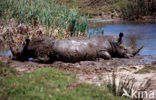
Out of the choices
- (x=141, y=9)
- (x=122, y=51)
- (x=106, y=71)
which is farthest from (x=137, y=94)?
(x=141, y=9)

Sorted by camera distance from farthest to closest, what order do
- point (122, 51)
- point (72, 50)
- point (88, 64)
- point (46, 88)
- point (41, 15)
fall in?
point (41, 15) < point (122, 51) < point (72, 50) < point (88, 64) < point (46, 88)

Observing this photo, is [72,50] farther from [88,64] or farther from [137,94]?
[137,94]

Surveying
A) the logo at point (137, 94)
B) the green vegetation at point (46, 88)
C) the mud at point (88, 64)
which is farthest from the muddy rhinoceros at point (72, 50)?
the logo at point (137, 94)

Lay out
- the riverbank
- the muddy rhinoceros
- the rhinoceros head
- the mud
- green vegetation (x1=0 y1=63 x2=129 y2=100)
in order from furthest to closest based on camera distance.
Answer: the rhinoceros head → the muddy rhinoceros → the mud → the riverbank → green vegetation (x1=0 y1=63 x2=129 y2=100)

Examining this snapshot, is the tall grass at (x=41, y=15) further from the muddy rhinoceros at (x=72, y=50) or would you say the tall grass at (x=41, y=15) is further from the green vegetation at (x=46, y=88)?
the green vegetation at (x=46, y=88)

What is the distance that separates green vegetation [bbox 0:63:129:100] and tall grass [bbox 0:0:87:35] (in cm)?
683

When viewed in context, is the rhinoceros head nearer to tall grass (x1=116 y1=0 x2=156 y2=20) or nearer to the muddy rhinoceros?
the muddy rhinoceros

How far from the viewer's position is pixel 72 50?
34.3 ft

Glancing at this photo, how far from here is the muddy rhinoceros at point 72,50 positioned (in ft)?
34.3

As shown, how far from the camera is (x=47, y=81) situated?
6797mm

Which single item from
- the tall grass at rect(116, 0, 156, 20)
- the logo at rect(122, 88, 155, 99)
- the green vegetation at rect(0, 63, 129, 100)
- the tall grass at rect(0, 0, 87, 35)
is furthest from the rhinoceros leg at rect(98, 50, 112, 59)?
the tall grass at rect(116, 0, 156, 20)

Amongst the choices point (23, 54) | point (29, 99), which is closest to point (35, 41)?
point (23, 54)

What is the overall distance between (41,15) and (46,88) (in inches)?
336

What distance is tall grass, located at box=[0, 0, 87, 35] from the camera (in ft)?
45.9
